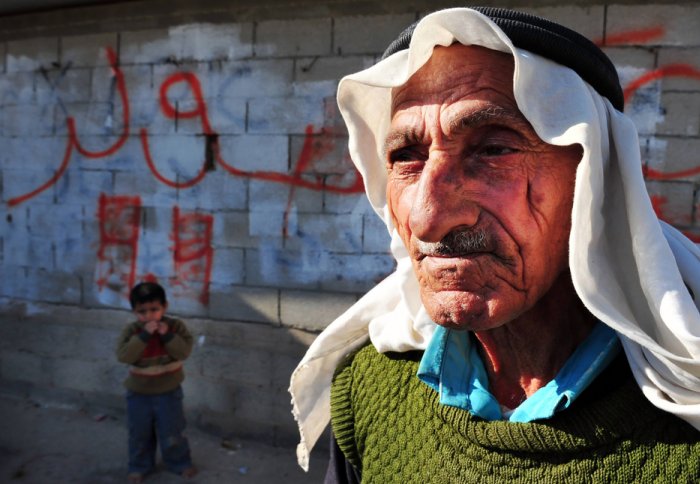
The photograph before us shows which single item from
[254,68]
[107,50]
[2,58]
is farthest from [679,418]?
[2,58]

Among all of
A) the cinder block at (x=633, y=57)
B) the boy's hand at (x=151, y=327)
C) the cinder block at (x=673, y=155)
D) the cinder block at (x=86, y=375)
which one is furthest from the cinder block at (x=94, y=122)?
the cinder block at (x=673, y=155)

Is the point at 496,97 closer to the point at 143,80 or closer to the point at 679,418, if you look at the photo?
the point at 679,418

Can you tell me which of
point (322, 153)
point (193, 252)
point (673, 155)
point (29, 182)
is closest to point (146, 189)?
point (193, 252)

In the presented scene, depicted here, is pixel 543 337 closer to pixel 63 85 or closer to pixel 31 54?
pixel 63 85

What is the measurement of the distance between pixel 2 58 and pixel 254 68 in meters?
2.56

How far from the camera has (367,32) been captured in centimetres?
407

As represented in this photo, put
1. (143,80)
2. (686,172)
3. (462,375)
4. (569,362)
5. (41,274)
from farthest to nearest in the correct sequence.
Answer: (41,274)
(143,80)
(686,172)
(462,375)
(569,362)

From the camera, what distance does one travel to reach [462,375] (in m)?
1.30

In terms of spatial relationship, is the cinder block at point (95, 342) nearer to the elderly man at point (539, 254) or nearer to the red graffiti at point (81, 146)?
the red graffiti at point (81, 146)

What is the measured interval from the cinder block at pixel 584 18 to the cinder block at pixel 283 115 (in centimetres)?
152

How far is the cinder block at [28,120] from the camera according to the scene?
207 inches

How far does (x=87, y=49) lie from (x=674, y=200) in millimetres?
4396

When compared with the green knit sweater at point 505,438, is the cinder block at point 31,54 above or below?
above

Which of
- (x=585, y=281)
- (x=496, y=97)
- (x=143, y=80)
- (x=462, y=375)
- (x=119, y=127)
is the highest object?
(x=143, y=80)
